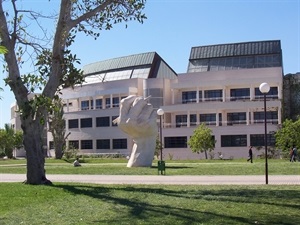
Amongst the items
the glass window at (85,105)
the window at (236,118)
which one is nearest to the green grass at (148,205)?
the window at (236,118)

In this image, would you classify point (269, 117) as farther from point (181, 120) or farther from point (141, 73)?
point (141, 73)

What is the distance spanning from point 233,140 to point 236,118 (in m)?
4.14

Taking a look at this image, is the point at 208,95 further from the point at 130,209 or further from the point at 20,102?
the point at 130,209

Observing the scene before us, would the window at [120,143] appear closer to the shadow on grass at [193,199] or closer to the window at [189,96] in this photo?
the window at [189,96]

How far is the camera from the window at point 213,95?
66.0m

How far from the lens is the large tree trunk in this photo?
1780 cm

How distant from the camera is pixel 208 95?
6694 cm

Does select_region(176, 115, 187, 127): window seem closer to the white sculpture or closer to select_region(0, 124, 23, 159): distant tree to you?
select_region(0, 124, 23, 159): distant tree

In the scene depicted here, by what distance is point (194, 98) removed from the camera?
2672 inches

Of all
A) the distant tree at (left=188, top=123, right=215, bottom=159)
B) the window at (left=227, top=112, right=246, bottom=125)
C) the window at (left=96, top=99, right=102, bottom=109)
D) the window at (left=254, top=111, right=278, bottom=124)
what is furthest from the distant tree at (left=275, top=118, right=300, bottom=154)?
the window at (left=96, top=99, right=102, bottom=109)

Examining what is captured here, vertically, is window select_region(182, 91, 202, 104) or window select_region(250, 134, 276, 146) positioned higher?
window select_region(182, 91, 202, 104)

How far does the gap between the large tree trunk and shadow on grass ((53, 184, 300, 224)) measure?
1499mm

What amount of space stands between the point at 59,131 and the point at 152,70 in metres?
20.0

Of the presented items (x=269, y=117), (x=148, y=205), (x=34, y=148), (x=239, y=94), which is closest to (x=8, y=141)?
(x=239, y=94)
